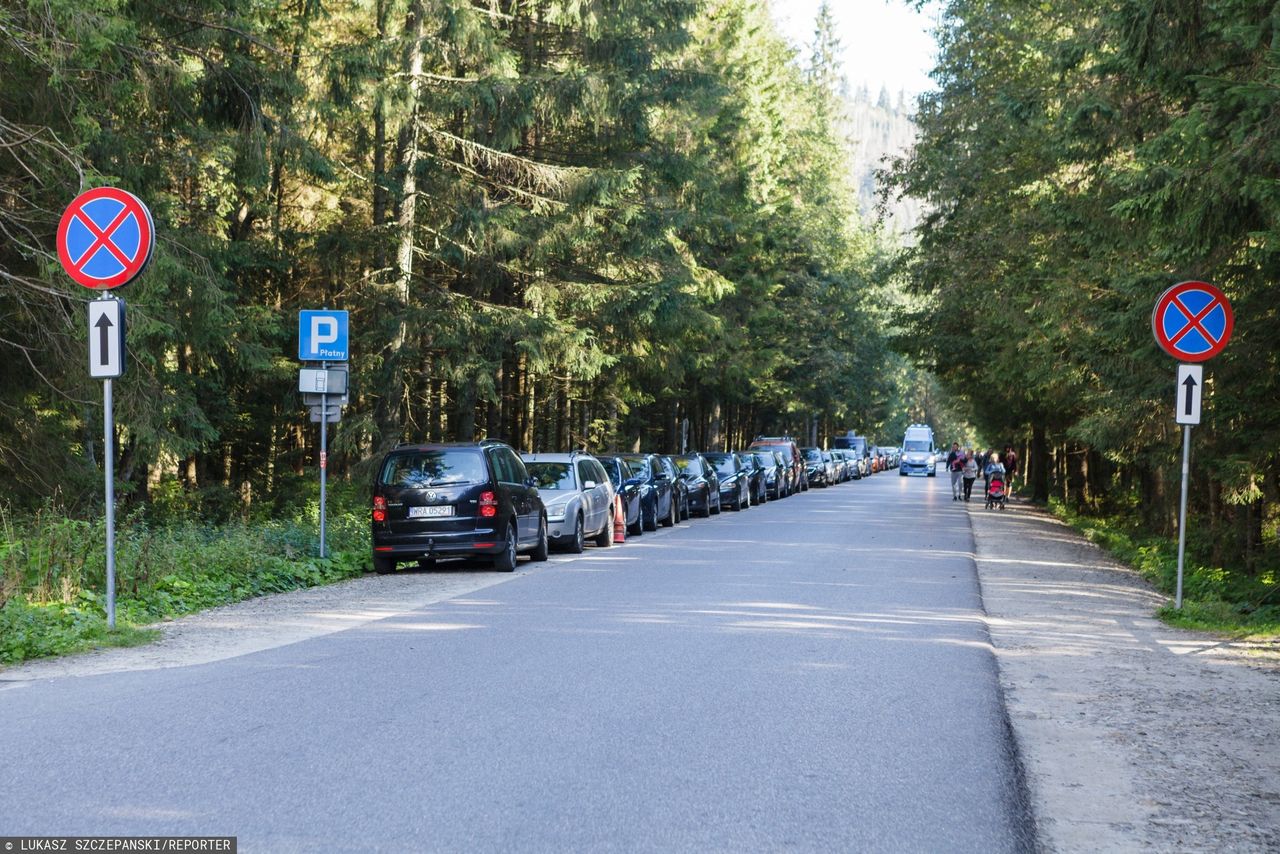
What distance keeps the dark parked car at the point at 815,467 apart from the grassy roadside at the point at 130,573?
41450 mm

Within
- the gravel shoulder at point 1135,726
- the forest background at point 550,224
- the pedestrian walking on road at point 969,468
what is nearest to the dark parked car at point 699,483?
the forest background at point 550,224

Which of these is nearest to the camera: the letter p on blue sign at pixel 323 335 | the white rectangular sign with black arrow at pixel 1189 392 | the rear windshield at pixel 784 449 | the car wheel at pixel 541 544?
the white rectangular sign with black arrow at pixel 1189 392

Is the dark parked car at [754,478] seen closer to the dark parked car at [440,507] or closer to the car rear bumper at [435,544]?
the dark parked car at [440,507]

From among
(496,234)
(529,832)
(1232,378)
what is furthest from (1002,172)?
(529,832)

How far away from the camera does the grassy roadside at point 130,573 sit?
9969 mm

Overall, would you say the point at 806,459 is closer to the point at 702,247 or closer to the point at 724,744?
the point at 702,247

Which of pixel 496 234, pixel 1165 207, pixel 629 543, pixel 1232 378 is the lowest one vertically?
pixel 629 543

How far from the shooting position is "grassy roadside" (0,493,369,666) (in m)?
9.97

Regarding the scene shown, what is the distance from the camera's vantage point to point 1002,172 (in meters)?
25.1

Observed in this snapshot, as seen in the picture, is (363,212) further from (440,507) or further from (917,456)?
(917,456)

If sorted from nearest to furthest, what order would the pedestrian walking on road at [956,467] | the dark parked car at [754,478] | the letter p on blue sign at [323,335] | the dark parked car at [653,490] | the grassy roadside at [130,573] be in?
the grassy roadside at [130,573] < the letter p on blue sign at [323,335] < the dark parked car at [653,490] < the dark parked car at [754,478] < the pedestrian walking on road at [956,467]

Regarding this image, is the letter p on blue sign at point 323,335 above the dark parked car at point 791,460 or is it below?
above

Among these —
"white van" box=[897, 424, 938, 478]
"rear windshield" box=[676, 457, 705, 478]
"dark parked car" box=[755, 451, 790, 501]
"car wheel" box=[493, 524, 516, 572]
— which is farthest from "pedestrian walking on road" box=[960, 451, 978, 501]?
"white van" box=[897, 424, 938, 478]

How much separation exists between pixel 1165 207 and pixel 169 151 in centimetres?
1649
